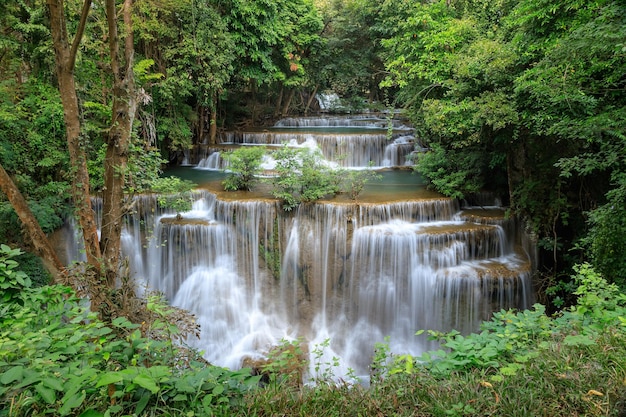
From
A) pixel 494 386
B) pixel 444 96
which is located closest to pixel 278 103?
pixel 444 96

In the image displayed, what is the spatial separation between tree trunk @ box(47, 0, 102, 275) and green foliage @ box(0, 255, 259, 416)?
6.84 feet

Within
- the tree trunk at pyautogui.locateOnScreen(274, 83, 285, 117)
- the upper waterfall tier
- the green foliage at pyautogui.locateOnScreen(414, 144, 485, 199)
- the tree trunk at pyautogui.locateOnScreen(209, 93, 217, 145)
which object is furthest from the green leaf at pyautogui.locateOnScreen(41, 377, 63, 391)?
the tree trunk at pyautogui.locateOnScreen(274, 83, 285, 117)

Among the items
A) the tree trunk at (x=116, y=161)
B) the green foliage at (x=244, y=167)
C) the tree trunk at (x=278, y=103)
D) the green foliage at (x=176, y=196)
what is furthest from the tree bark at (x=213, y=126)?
the tree trunk at (x=116, y=161)

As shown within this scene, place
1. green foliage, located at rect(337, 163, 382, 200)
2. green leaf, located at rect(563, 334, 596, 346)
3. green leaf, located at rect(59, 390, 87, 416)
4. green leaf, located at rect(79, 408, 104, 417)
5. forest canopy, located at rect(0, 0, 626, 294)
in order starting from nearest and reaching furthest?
1. green leaf, located at rect(59, 390, 87, 416)
2. green leaf, located at rect(79, 408, 104, 417)
3. green leaf, located at rect(563, 334, 596, 346)
4. forest canopy, located at rect(0, 0, 626, 294)
5. green foliage, located at rect(337, 163, 382, 200)

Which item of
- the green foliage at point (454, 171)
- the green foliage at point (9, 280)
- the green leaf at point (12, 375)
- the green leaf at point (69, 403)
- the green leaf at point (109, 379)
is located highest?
the green foliage at point (454, 171)

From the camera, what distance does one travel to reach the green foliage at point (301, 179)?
8.59 meters

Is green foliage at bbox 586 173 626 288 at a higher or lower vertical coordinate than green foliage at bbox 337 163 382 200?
lower

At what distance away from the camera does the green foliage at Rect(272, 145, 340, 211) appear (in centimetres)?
859

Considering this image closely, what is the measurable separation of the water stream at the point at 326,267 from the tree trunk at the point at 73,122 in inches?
117

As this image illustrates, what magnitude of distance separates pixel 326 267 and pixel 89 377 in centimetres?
655

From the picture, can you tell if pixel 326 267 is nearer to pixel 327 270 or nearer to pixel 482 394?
pixel 327 270

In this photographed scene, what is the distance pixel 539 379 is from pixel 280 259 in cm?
639

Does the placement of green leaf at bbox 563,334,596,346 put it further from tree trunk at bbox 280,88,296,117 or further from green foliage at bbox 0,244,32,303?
tree trunk at bbox 280,88,296,117

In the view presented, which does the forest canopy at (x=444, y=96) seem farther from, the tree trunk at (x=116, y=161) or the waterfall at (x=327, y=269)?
the waterfall at (x=327, y=269)
